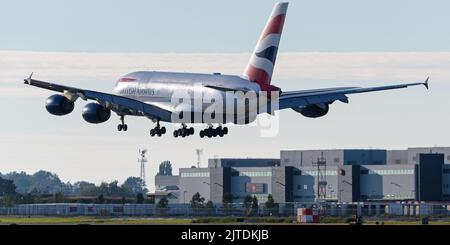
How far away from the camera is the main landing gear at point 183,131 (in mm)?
150625

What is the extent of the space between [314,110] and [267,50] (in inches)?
370

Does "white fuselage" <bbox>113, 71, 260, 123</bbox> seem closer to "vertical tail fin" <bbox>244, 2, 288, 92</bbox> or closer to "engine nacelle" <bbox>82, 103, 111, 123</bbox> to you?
"vertical tail fin" <bbox>244, 2, 288, 92</bbox>

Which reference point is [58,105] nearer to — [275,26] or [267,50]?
[267,50]

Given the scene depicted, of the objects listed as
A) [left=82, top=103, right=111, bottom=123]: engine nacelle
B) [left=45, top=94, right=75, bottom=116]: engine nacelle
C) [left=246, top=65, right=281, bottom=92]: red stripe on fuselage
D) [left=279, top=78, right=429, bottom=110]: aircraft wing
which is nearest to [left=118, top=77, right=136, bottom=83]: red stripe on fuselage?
[left=82, top=103, right=111, bottom=123]: engine nacelle

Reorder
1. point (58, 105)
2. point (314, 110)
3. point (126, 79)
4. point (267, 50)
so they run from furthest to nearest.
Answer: point (126, 79) < point (267, 50) < point (314, 110) < point (58, 105)

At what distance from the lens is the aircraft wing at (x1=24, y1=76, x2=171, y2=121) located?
474ft

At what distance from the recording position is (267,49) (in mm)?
156625

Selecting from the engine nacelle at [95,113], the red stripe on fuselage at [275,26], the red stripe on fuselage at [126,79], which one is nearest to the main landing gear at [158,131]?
the engine nacelle at [95,113]

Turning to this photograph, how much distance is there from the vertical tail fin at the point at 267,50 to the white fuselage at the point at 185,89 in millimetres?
5865

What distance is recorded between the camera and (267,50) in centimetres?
15662

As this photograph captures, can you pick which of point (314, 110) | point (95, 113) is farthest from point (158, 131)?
point (314, 110)
